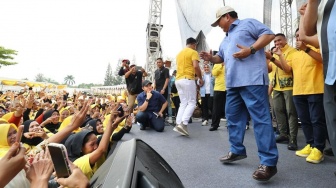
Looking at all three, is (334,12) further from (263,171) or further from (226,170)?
(226,170)

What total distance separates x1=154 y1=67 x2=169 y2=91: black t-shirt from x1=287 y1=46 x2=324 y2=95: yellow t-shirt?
128 inches

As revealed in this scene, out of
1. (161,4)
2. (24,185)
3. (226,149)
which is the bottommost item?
(226,149)

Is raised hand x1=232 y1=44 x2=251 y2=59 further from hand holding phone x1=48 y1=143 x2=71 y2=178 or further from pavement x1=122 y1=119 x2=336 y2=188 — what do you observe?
hand holding phone x1=48 y1=143 x2=71 y2=178

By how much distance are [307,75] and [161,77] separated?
141 inches

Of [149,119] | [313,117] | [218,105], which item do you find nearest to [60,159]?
[313,117]

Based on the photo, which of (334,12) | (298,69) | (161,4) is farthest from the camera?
(161,4)

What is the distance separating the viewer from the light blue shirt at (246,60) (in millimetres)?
1977

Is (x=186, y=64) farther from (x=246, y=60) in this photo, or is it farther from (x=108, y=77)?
(x=108, y=77)

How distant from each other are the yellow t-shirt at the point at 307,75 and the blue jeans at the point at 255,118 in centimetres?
73

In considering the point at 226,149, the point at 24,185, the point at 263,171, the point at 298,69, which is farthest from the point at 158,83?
the point at 24,185

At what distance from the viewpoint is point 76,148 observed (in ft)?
6.97

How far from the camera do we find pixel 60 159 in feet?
2.94

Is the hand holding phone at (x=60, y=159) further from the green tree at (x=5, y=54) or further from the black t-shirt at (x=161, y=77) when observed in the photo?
the green tree at (x=5, y=54)

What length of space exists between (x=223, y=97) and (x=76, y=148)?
2904mm
